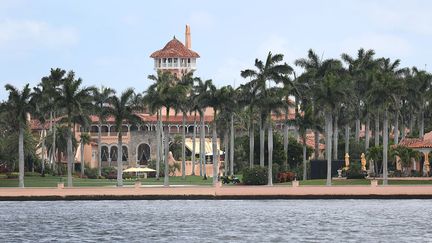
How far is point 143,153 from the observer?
192 m

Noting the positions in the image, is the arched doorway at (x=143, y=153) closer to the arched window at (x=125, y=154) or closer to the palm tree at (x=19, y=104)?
the arched window at (x=125, y=154)

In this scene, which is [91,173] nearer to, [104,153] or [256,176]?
[104,153]

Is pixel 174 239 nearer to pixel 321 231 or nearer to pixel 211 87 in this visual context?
pixel 321 231

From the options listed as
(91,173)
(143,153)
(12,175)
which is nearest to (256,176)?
(12,175)

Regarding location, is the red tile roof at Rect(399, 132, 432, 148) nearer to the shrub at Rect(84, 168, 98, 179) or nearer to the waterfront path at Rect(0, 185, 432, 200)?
the waterfront path at Rect(0, 185, 432, 200)

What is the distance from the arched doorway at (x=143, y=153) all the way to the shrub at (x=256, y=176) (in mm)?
66362

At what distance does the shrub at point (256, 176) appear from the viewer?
12581cm

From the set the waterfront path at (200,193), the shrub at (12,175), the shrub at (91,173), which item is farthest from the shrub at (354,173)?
the shrub at (91,173)

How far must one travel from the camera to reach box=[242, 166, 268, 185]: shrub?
12581cm

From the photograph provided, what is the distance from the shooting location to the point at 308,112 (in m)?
138

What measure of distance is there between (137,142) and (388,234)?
116m

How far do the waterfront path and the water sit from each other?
77 centimetres

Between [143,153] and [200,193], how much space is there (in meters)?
76.0

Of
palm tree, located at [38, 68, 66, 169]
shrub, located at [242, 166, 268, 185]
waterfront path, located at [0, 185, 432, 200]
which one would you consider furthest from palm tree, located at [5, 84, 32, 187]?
shrub, located at [242, 166, 268, 185]
